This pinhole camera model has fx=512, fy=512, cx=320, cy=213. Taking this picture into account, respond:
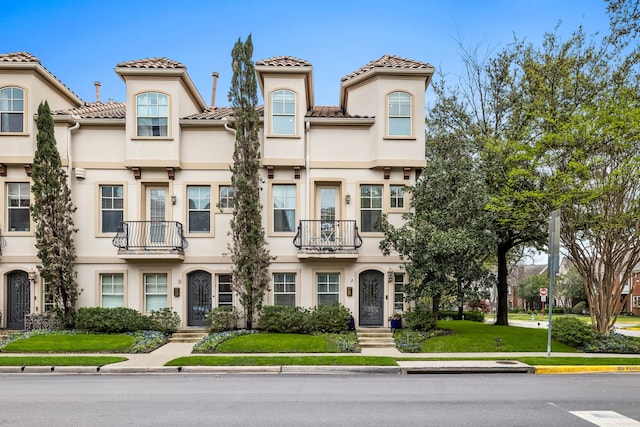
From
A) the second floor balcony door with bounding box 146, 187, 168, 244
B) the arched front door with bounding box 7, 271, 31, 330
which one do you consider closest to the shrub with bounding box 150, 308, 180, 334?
the second floor balcony door with bounding box 146, 187, 168, 244

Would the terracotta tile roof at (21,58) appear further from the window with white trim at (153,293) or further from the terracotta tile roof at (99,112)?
the window with white trim at (153,293)

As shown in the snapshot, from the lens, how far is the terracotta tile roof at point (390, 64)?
18.6 m

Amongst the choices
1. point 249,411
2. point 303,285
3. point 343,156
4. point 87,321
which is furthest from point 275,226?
point 249,411

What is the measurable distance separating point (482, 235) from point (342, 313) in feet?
17.7

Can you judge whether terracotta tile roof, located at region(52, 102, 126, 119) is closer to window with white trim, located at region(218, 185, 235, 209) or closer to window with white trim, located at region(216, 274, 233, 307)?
window with white trim, located at region(218, 185, 235, 209)

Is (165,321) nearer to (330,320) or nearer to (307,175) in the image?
(330,320)

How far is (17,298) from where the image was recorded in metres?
18.5

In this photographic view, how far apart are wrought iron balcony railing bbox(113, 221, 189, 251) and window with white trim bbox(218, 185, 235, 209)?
174 cm

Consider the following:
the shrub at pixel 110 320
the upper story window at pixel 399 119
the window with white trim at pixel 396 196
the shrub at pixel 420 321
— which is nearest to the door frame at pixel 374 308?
the shrub at pixel 420 321

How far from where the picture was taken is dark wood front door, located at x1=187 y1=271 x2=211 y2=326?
61.4 ft

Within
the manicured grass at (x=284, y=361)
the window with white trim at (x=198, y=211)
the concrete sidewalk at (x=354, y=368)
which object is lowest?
the concrete sidewalk at (x=354, y=368)

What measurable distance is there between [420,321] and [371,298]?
2.07m

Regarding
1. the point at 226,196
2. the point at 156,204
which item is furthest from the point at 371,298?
the point at 156,204

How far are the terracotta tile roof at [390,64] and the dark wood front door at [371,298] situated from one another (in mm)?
7467
